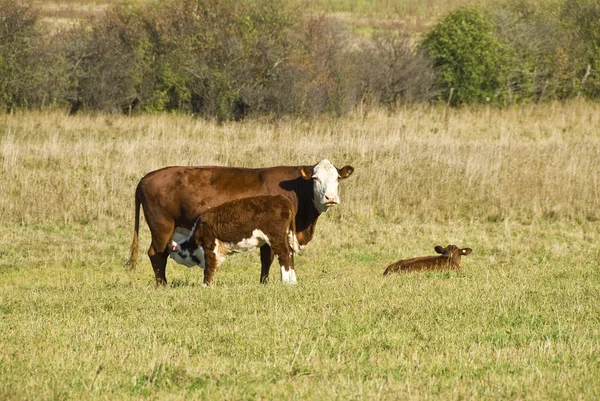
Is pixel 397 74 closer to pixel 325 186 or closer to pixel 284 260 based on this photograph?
pixel 325 186

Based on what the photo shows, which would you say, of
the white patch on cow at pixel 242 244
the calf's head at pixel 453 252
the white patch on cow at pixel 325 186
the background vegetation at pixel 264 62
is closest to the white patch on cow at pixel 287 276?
the white patch on cow at pixel 242 244

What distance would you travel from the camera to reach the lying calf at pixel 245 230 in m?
12.7

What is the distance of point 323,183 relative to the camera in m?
13.7

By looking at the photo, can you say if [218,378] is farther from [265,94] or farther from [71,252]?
[265,94]

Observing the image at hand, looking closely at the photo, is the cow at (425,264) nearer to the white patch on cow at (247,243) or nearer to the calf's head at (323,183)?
the calf's head at (323,183)

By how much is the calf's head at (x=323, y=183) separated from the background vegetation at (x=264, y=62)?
20.4 metres

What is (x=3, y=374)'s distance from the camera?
725 cm

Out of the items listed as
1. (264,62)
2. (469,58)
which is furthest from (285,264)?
(469,58)

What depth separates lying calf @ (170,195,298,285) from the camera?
12.7m

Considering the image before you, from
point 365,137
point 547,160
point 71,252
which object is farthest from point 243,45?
point 71,252

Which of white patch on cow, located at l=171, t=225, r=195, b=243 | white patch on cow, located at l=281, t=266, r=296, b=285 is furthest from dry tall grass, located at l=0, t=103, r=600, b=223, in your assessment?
white patch on cow, located at l=281, t=266, r=296, b=285

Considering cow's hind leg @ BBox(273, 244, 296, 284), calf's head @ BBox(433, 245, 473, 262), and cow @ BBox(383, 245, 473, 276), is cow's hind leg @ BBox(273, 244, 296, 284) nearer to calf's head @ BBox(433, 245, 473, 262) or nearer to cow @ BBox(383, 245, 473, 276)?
cow @ BBox(383, 245, 473, 276)

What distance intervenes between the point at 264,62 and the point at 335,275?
21630mm

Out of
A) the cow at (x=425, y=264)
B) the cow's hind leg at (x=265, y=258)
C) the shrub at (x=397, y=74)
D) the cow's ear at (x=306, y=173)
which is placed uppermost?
the cow's ear at (x=306, y=173)
